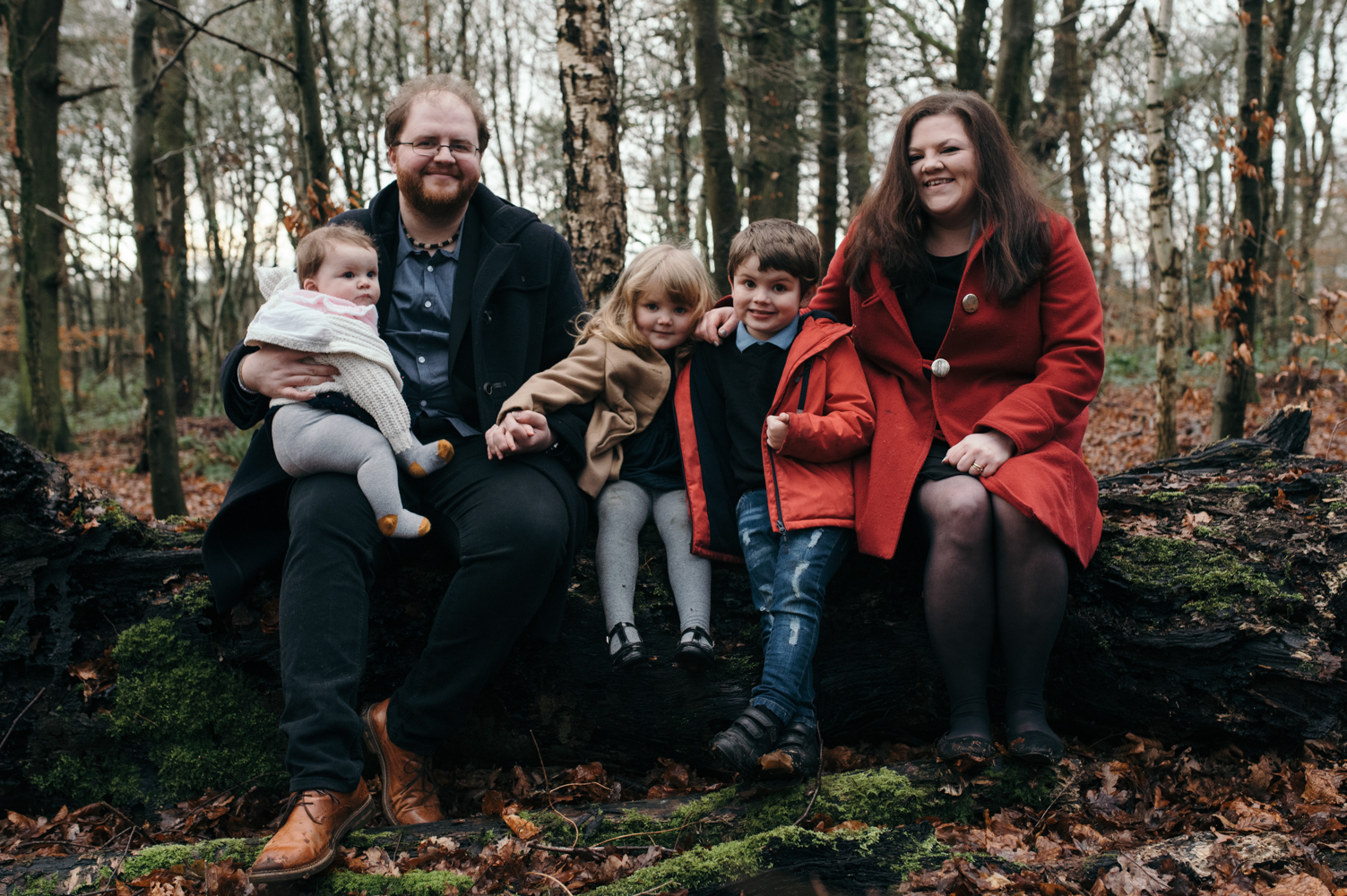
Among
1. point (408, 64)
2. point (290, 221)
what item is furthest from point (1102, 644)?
point (408, 64)

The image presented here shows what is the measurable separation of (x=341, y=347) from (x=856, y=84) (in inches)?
341

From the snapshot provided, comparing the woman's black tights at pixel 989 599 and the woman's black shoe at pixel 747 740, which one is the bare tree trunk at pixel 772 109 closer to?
the woman's black tights at pixel 989 599

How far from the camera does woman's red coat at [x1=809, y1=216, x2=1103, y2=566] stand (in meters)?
2.72

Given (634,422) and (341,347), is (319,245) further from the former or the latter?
(634,422)

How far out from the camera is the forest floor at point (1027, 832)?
2.16 m

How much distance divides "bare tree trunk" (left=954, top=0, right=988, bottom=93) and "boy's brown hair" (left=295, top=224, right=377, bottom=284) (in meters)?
6.47

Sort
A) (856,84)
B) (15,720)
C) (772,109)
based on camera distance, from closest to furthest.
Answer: (15,720) < (856,84) < (772,109)

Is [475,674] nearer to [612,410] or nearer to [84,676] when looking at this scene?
[612,410]

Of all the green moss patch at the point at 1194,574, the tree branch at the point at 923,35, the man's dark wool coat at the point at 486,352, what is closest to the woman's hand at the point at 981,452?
the green moss patch at the point at 1194,574

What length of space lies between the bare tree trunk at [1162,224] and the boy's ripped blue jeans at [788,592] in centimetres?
551

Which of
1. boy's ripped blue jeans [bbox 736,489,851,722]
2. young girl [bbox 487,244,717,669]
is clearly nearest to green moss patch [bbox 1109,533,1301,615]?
boy's ripped blue jeans [bbox 736,489,851,722]

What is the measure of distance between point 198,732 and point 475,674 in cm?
110

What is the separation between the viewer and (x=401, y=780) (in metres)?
2.63

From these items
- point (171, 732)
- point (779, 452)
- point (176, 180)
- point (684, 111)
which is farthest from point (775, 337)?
point (176, 180)
